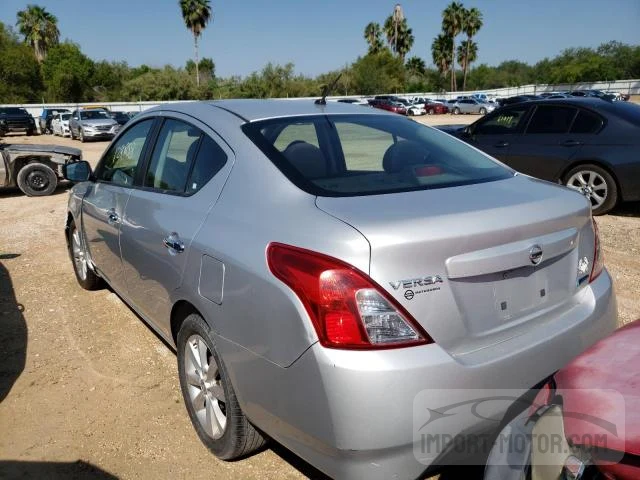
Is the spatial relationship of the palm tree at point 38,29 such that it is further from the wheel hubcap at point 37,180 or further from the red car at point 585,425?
the red car at point 585,425

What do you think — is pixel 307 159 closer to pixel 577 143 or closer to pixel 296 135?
pixel 296 135

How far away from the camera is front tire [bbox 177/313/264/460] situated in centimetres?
243

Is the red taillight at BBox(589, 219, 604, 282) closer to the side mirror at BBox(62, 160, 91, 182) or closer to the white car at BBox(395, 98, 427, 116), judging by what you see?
the side mirror at BBox(62, 160, 91, 182)

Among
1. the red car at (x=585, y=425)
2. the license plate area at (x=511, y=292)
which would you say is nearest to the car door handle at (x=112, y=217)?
the license plate area at (x=511, y=292)

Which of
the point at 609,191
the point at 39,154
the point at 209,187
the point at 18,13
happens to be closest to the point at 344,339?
the point at 209,187

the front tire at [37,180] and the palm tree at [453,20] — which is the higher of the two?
the palm tree at [453,20]

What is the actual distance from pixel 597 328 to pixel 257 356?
146 cm

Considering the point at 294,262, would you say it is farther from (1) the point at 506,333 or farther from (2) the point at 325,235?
(1) the point at 506,333

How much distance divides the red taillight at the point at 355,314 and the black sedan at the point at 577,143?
6.08m

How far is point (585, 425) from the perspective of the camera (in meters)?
1.40

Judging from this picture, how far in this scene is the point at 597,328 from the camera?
91.1 inches

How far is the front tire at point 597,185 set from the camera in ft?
23.0

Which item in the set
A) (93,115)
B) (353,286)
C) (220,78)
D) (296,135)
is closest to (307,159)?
(296,135)

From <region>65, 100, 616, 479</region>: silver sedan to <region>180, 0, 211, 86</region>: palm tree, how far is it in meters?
61.4
